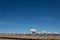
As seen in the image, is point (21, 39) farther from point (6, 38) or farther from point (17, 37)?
point (6, 38)

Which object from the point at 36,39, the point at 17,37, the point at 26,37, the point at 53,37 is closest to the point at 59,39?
the point at 53,37

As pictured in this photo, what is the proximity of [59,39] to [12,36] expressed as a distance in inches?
311

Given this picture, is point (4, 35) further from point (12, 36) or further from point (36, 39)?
point (36, 39)

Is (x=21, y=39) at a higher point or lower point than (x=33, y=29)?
lower

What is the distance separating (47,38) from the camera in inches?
969

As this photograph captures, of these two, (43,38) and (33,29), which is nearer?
(43,38)

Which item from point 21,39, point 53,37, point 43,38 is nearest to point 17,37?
point 21,39

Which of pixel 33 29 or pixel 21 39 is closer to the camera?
pixel 21 39

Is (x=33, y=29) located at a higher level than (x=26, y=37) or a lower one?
higher

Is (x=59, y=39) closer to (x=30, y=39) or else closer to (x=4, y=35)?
(x=30, y=39)

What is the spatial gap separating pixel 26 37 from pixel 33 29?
6198 mm

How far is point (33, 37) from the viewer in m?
24.6

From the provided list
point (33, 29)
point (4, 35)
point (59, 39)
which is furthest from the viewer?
point (33, 29)

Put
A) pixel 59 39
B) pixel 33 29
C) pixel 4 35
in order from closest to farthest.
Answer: pixel 59 39 → pixel 4 35 → pixel 33 29
